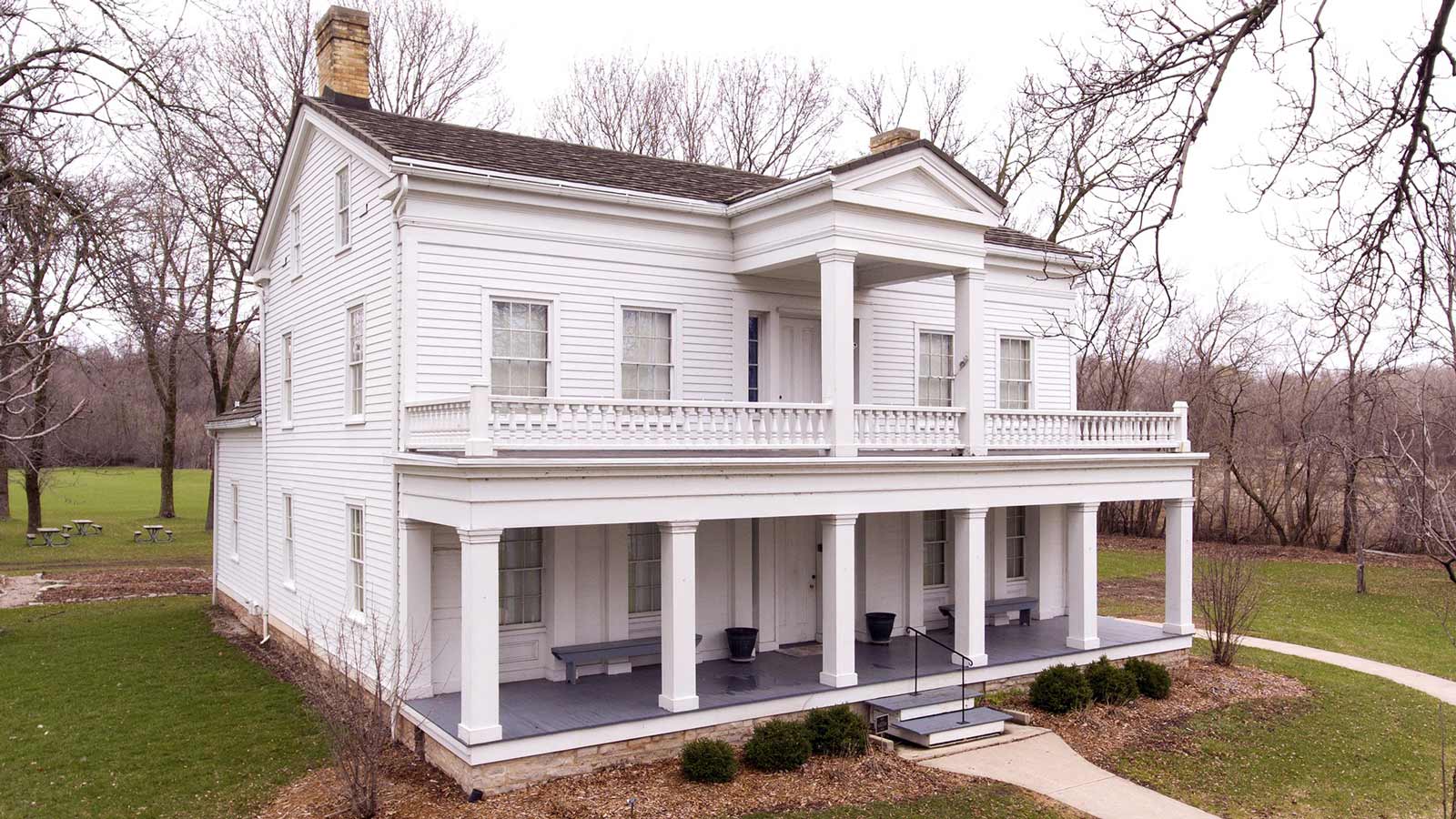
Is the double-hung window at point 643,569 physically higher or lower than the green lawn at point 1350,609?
higher

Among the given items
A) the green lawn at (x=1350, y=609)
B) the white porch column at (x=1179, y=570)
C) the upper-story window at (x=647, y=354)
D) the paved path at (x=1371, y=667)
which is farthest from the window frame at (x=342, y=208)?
the green lawn at (x=1350, y=609)

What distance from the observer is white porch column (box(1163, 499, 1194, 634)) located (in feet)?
62.3

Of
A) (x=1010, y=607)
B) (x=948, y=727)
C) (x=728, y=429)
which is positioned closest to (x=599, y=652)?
(x=728, y=429)

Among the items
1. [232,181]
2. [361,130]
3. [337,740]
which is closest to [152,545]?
[232,181]

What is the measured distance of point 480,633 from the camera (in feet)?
40.7

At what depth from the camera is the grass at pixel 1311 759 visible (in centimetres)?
1274

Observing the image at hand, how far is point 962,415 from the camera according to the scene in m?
16.9

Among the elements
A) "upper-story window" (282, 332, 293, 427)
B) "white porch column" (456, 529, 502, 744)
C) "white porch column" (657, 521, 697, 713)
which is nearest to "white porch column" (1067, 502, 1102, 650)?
"white porch column" (657, 521, 697, 713)

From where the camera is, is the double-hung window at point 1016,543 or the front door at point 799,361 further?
the double-hung window at point 1016,543

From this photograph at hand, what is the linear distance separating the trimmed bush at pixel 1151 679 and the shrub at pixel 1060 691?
4.29 feet

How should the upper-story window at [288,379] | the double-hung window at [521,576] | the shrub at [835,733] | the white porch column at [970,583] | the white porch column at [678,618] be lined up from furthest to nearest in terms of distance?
the upper-story window at [288,379]
the white porch column at [970,583]
the double-hung window at [521,576]
the shrub at [835,733]
the white porch column at [678,618]

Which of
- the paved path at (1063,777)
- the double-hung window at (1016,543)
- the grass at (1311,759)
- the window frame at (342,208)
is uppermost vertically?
the window frame at (342,208)

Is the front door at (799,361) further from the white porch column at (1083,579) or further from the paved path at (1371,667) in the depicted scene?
the paved path at (1371,667)

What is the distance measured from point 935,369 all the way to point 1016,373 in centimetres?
220
